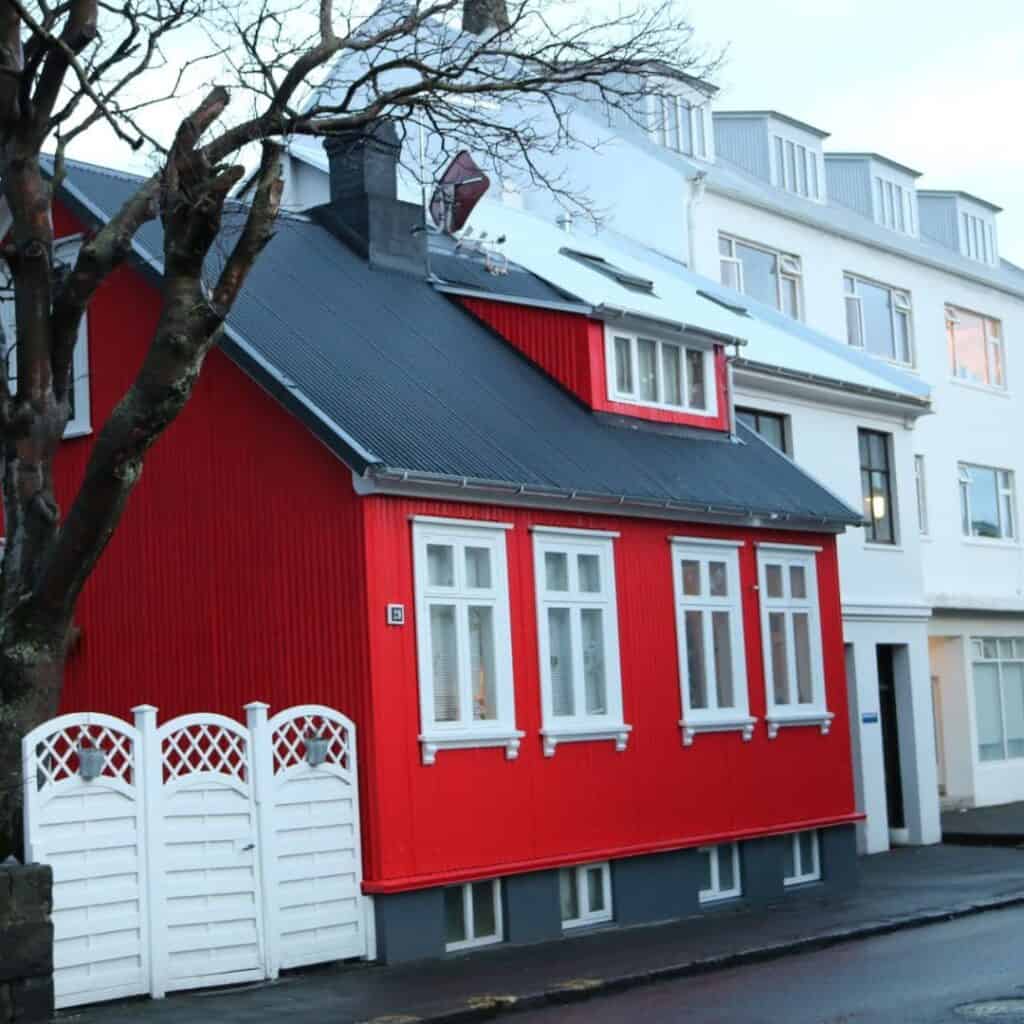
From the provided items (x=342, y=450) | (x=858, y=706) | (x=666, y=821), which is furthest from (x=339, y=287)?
(x=858, y=706)

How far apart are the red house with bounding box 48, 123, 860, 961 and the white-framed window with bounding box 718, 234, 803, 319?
10.3 m

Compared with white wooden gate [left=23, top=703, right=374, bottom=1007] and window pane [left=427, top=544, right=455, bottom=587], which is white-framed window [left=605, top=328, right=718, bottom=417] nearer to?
window pane [left=427, top=544, right=455, bottom=587]

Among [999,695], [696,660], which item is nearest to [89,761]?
[696,660]

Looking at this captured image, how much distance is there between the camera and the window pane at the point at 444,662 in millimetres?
16922

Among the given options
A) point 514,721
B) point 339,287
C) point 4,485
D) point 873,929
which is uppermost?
point 339,287

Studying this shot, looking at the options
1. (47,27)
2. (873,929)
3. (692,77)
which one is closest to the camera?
(47,27)

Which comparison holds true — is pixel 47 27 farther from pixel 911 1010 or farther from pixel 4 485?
pixel 911 1010

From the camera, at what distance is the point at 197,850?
571 inches

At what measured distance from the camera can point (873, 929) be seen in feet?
58.9

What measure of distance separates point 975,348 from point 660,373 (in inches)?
705

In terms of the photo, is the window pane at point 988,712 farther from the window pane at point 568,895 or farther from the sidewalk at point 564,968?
the window pane at point 568,895

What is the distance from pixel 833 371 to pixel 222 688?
12942 mm

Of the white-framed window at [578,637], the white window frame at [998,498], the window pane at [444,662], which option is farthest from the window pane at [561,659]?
the white window frame at [998,498]

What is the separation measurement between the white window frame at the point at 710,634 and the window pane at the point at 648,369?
208 cm
